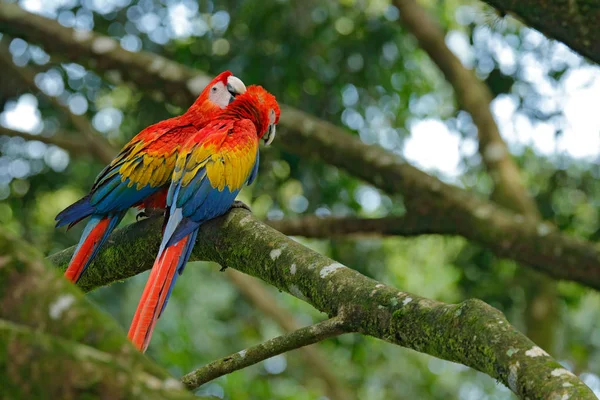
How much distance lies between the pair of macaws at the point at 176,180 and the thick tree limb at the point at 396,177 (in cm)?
98

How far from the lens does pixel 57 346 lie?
0.95 meters

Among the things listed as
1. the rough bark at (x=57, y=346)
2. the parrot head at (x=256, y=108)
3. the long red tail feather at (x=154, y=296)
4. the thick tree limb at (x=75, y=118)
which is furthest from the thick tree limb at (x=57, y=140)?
the rough bark at (x=57, y=346)

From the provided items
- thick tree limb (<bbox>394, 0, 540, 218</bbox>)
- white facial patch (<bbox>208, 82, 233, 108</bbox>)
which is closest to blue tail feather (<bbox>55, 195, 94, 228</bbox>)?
white facial patch (<bbox>208, 82, 233, 108</bbox>)

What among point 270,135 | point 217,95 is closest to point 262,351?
point 270,135

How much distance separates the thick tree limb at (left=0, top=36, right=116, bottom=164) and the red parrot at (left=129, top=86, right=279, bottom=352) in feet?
6.84

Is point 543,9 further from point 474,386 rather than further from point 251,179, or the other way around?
point 474,386

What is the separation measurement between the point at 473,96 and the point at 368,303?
3.89 meters

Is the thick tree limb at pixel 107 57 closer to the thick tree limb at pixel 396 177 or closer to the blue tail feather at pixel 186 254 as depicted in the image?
the thick tree limb at pixel 396 177

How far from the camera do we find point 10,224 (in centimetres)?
625

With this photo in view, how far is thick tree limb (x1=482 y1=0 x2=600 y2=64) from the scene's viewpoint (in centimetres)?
279

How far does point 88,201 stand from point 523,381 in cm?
196

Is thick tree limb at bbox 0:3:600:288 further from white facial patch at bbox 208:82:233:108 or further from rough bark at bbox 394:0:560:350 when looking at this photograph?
rough bark at bbox 394:0:560:350

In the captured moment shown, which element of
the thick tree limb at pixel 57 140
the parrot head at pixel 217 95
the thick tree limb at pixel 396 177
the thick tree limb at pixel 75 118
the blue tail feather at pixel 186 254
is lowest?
the thick tree limb at pixel 57 140

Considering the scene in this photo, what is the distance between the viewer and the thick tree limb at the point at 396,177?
429 cm
